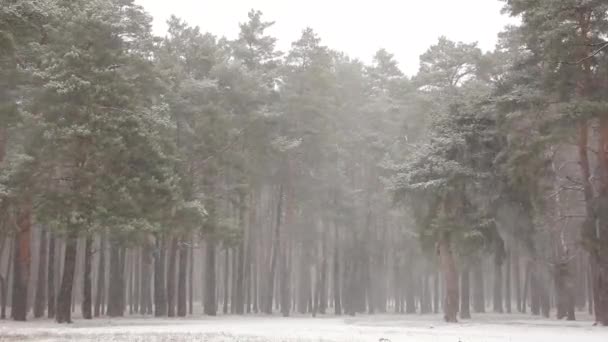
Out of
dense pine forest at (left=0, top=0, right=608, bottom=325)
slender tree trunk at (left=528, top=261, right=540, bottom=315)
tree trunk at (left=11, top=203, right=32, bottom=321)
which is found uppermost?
dense pine forest at (left=0, top=0, right=608, bottom=325)

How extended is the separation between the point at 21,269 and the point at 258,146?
14939 mm

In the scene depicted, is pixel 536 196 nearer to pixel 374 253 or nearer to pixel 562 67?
pixel 562 67

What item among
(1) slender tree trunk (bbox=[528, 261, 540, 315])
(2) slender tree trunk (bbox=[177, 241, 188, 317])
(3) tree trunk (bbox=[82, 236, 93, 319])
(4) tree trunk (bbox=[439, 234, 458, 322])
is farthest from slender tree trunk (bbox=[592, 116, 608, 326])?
(2) slender tree trunk (bbox=[177, 241, 188, 317])

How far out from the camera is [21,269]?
2631cm

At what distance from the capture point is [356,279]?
153ft

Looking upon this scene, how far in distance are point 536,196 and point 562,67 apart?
5442mm

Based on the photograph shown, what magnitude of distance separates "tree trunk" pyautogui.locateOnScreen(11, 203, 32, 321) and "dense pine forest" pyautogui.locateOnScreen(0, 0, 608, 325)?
0.08 m

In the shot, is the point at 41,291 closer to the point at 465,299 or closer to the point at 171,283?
the point at 171,283

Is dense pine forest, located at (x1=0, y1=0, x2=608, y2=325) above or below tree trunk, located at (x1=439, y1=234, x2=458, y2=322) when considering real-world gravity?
above

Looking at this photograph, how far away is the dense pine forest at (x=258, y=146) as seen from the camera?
23.6 m

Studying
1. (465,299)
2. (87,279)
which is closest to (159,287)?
(87,279)

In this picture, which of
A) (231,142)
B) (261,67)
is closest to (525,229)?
(231,142)

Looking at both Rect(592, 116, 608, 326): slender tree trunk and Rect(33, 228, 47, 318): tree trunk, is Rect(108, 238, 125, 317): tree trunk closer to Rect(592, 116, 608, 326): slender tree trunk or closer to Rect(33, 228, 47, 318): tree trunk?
Rect(33, 228, 47, 318): tree trunk

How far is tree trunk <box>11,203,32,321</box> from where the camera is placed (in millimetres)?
25734
